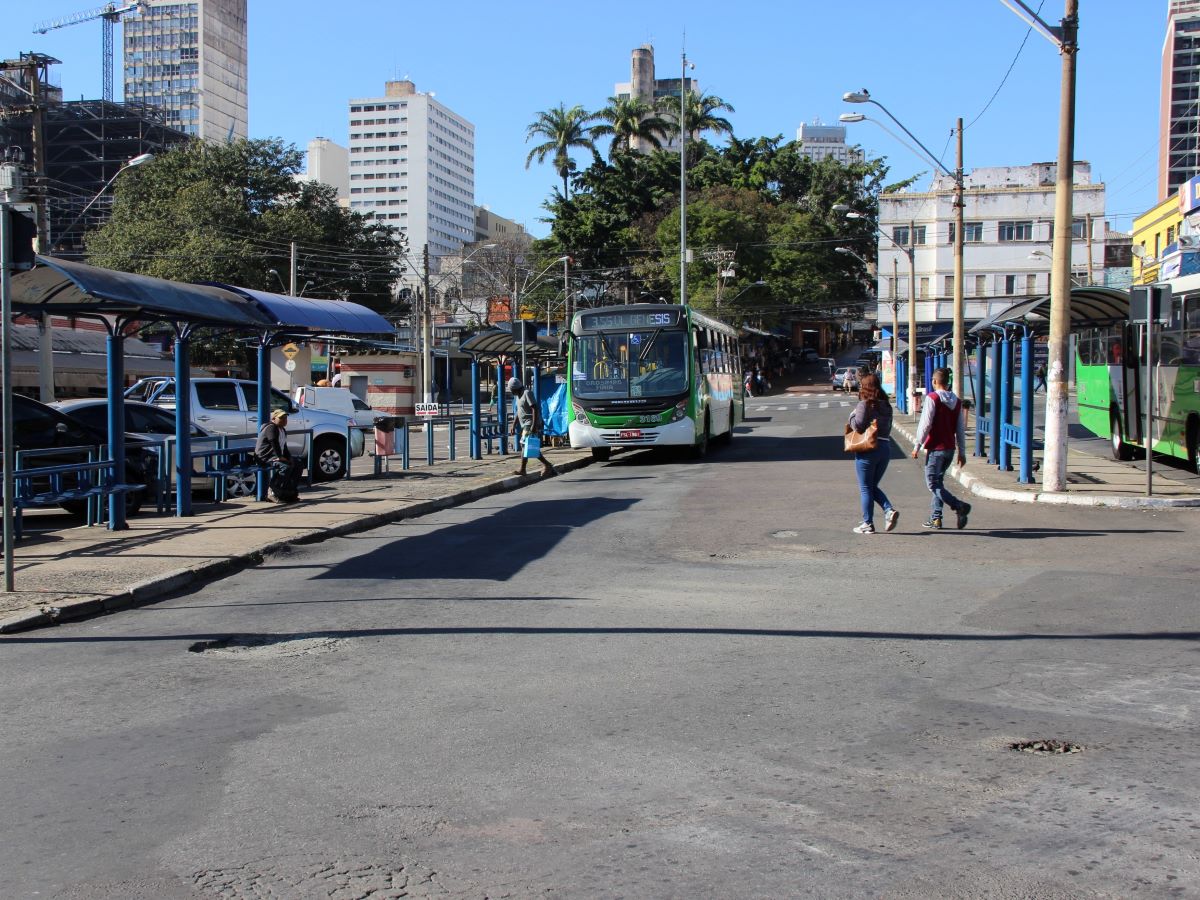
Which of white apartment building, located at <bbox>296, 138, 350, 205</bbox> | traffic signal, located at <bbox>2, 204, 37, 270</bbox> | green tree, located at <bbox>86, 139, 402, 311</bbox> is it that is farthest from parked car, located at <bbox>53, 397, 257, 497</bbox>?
white apartment building, located at <bbox>296, 138, 350, 205</bbox>

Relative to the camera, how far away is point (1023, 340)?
59.8ft

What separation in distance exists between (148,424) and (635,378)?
9.93 metres

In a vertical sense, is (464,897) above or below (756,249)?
below

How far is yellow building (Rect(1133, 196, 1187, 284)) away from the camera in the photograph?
180 ft

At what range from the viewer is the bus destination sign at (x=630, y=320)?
23.5 m

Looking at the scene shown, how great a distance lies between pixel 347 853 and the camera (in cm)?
405

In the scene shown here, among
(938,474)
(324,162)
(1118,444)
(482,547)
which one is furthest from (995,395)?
(324,162)

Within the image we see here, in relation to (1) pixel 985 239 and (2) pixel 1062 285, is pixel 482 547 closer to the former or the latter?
(2) pixel 1062 285

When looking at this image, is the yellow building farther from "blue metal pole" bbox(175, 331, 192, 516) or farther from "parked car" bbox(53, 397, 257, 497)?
"blue metal pole" bbox(175, 331, 192, 516)

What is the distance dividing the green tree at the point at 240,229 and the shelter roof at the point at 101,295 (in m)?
39.5

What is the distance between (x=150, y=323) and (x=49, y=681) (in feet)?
26.6

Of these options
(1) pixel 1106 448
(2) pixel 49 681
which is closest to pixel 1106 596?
(2) pixel 49 681

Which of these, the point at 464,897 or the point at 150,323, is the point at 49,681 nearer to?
the point at 464,897

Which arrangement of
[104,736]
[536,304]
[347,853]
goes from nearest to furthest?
[347,853]
[104,736]
[536,304]
